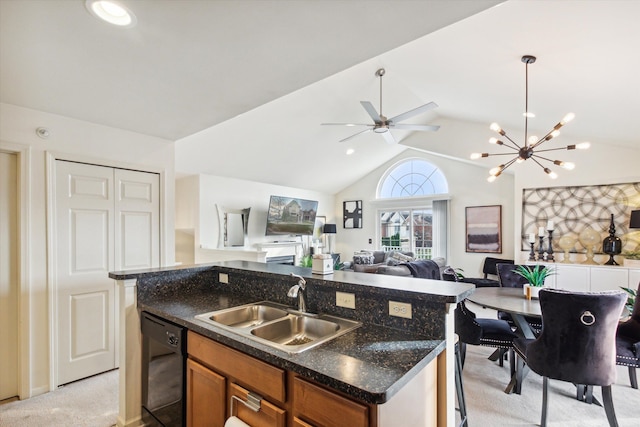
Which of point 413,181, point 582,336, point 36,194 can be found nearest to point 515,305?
point 582,336

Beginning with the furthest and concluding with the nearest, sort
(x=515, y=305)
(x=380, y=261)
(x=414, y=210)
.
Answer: (x=414, y=210) < (x=380, y=261) < (x=515, y=305)

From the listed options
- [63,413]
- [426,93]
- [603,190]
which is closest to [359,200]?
[426,93]

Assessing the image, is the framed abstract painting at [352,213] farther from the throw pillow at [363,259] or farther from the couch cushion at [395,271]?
the couch cushion at [395,271]

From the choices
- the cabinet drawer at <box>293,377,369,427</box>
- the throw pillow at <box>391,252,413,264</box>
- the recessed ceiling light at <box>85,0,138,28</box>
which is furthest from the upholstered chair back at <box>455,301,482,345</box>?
the throw pillow at <box>391,252,413,264</box>

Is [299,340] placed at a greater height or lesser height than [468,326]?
greater

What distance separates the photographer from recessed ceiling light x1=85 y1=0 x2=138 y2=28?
1.37 metres

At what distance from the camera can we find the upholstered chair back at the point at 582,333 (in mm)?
2004

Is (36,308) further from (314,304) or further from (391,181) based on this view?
(391,181)

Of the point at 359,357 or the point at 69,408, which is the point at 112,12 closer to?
the point at 359,357

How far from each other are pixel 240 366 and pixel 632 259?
5847mm

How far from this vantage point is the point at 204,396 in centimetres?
167

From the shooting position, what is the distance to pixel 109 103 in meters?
2.43

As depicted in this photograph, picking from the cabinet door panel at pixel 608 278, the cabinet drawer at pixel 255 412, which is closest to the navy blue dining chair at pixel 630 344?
the cabinet door panel at pixel 608 278

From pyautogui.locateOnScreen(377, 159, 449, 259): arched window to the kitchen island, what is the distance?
6034mm
